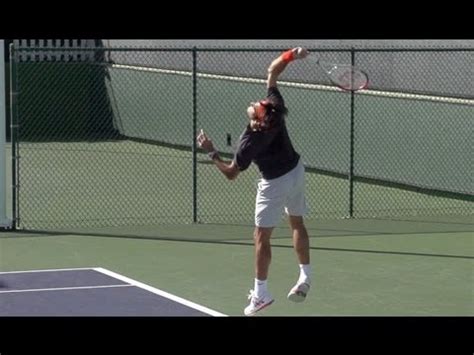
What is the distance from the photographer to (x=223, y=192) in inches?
682

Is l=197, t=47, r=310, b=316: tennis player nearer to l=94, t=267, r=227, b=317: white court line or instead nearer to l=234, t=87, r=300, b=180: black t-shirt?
l=234, t=87, r=300, b=180: black t-shirt

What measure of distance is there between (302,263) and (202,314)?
95 centimetres

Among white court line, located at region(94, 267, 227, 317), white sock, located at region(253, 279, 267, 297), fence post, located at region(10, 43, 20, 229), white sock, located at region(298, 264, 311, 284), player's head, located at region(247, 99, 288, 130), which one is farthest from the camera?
fence post, located at region(10, 43, 20, 229)

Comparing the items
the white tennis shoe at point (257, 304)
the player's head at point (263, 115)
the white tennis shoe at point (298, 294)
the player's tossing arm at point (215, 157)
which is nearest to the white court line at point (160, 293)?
the white tennis shoe at point (257, 304)

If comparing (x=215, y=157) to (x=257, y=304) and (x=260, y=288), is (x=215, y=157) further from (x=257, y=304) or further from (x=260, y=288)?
(x=257, y=304)

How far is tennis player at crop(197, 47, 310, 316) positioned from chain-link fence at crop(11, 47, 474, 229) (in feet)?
15.7

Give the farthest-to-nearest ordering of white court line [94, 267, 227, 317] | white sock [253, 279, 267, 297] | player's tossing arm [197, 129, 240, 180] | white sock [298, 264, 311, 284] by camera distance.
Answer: white sock [298, 264, 311, 284], white court line [94, 267, 227, 317], white sock [253, 279, 267, 297], player's tossing arm [197, 129, 240, 180]

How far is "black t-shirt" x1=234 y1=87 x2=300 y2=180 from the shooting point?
9.30m

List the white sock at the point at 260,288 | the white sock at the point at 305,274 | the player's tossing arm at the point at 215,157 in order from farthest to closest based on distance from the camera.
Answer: the white sock at the point at 305,274, the white sock at the point at 260,288, the player's tossing arm at the point at 215,157

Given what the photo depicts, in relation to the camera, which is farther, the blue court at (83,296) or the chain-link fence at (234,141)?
the chain-link fence at (234,141)

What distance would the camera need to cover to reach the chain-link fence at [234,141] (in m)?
15.6

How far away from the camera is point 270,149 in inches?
372

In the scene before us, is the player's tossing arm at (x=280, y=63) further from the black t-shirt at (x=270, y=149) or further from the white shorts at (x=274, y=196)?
the white shorts at (x=274, y=196)

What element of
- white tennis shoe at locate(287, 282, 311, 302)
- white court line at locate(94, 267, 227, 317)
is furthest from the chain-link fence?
white tennis shoe at locate(287, 282, 311, 302)
